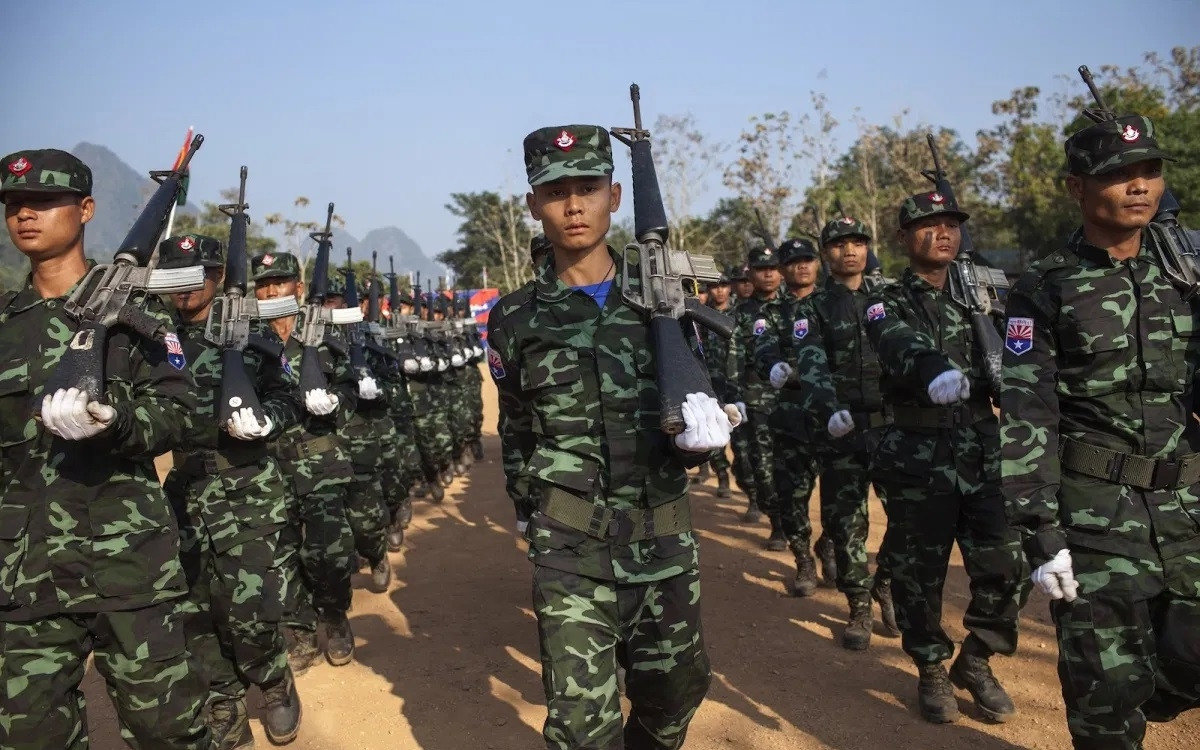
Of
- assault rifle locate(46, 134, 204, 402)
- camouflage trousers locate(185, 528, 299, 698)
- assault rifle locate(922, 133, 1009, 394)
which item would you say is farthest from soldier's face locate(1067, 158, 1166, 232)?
camouflage trousers locate(185, 528, 299, 698)

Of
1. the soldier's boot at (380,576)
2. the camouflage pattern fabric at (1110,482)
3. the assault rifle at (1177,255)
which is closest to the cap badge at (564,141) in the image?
the camouflage pattern fabric at (1110,482)

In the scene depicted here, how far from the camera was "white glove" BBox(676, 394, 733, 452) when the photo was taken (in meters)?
3.21

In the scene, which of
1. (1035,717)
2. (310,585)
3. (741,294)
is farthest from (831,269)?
(741,294)

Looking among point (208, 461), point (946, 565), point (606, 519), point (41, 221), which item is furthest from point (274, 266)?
point (946, 565)

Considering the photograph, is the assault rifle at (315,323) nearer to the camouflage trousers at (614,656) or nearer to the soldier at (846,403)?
the soldier at (846,403)

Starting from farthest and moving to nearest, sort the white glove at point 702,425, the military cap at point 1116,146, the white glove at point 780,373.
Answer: the white glove at point 780,373
the military cap at point 1116,146
the white glove at point 702,425

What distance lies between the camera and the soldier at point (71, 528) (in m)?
3.62

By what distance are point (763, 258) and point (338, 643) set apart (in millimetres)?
5756

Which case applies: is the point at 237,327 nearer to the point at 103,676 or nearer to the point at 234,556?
the point at 234,556

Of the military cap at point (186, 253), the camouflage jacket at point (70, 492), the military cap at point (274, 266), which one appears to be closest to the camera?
the camouflage jacket at point (70, 492)

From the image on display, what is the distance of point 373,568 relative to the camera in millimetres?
8922

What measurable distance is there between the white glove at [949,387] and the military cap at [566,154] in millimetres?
2327

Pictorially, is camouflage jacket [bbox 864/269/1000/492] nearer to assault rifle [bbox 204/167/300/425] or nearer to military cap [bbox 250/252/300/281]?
assault rifle [bbox 204/167/300/425]

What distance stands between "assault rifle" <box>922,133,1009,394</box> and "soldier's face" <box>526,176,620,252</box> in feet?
8.86
